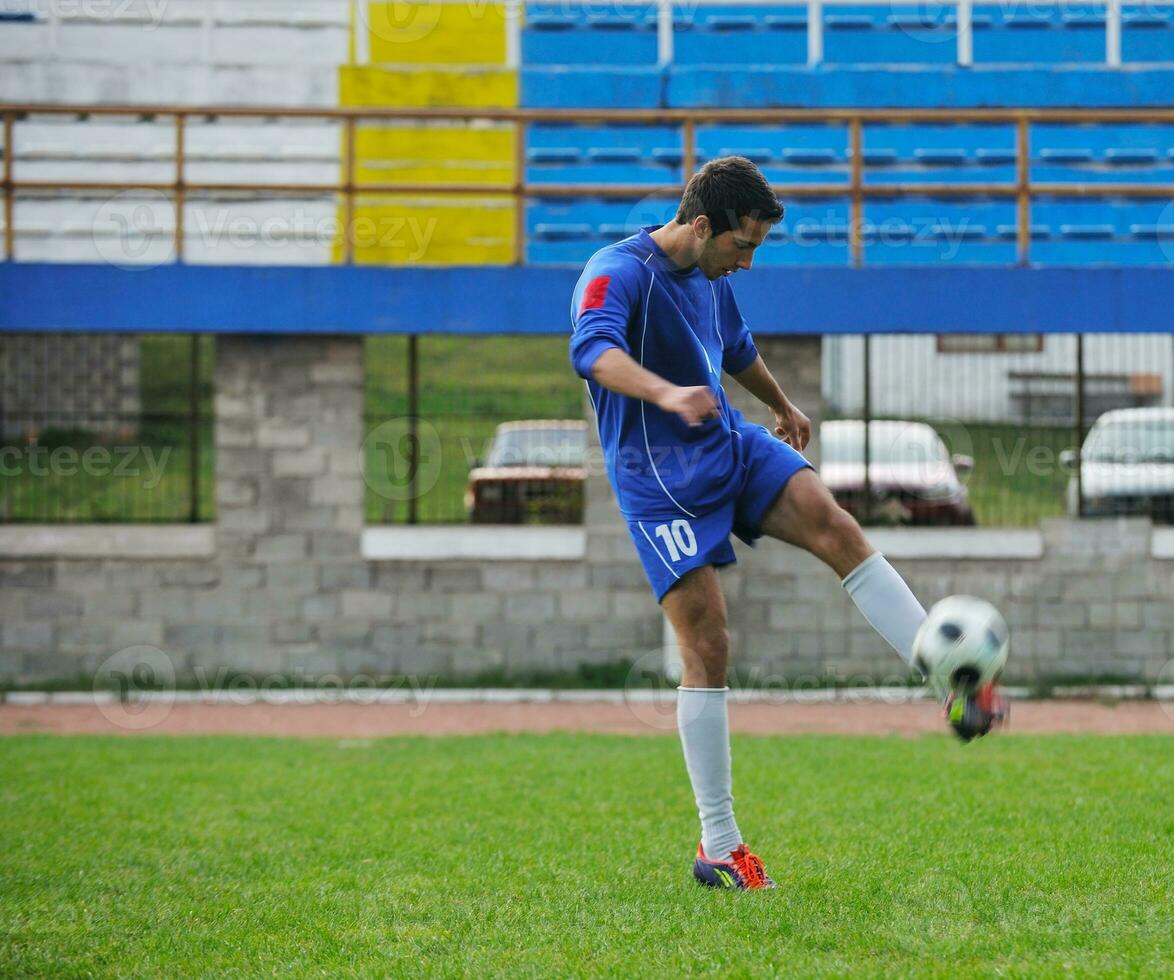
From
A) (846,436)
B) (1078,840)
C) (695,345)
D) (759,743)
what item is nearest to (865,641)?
(846,436)

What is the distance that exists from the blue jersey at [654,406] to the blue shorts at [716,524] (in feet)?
0.09

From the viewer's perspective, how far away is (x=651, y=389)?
3855 mm

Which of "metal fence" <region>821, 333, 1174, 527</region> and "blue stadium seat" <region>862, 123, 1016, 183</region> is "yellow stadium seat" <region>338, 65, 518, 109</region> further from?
"metal fence" <region>821, 333, 1174, 527</region>

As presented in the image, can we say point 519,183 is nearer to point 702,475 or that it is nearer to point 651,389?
point 702,475

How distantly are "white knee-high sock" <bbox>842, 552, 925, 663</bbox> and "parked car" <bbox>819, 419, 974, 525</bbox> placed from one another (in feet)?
29.4

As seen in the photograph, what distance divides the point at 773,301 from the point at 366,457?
143 inches

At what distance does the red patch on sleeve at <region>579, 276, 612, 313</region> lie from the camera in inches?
168

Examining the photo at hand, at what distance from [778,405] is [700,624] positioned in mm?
893

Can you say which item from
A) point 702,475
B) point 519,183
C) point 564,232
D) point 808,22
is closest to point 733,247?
point 702,475

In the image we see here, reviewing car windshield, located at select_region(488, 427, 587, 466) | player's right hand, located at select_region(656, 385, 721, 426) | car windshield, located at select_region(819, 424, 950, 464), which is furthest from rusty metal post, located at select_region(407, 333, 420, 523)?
player's right hand, located at select_region(656, 385, 721, 426)

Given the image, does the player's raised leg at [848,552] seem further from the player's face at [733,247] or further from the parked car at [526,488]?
the parked car at [526,488]

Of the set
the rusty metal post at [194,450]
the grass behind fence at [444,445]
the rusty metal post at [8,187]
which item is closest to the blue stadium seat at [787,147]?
the grass behind fence at [444,445]

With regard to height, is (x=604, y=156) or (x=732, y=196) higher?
(x=604, y=156)

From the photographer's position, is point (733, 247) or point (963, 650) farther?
point (733, 247)
